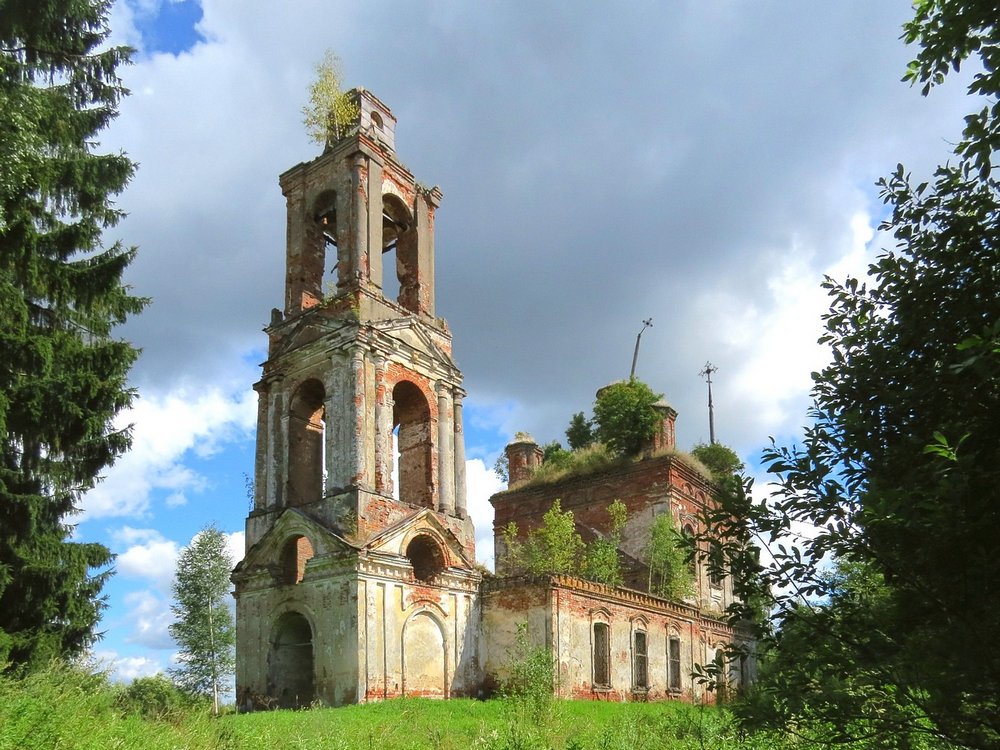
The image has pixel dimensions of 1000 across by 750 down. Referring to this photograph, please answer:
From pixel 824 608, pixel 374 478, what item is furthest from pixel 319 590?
pixel 824 608

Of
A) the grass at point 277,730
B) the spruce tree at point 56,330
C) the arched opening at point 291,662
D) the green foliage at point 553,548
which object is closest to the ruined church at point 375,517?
the arched opening at point 291,662

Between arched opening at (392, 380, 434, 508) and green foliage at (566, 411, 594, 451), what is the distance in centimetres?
1469

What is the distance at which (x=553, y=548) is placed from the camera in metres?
26.2

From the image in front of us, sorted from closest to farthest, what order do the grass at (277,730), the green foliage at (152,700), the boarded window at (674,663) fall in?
the grass at (277,730)
the green foliage at (152,700)
the boarded window at (674,663)

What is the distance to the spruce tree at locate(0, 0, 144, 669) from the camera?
1254 cm

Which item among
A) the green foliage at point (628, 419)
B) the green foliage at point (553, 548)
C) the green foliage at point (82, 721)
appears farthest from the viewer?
the green foliage at point (628, 419)

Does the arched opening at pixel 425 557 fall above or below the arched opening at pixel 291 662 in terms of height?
above

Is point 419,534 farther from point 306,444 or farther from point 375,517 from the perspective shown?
point 306,444

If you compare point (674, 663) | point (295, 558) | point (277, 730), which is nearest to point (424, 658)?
point (295, 558)

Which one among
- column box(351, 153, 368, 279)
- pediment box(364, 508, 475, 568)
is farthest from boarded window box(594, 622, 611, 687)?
column box(351, 153, 368, 279)

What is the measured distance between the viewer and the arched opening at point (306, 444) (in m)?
21.7

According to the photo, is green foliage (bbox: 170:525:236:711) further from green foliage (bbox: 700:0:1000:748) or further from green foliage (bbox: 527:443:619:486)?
green foliage (bbox: 700:0:1000:748)

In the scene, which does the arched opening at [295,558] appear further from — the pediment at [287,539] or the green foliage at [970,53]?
the green foliage at [970,53]

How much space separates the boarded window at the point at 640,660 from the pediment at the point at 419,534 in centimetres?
533
